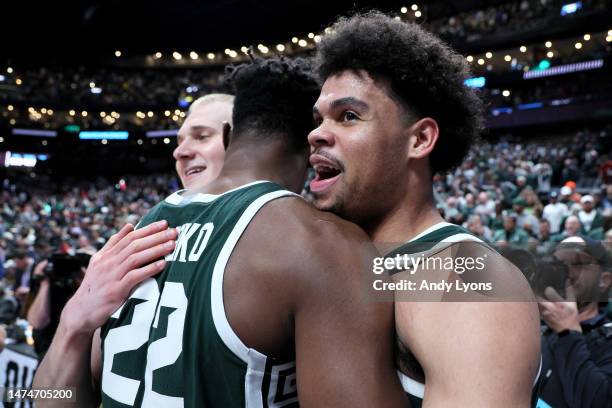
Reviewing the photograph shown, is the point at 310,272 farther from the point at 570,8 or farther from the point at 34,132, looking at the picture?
the point at 34,132

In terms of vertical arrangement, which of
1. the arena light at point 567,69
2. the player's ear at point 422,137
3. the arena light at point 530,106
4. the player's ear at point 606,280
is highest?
the arena light at point 567,69

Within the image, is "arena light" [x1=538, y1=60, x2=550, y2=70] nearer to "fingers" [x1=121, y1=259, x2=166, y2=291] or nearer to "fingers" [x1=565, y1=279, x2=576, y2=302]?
"fingers" [x1=565, y1=279, x2=576, y2=302]

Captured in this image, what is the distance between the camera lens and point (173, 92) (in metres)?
36.5

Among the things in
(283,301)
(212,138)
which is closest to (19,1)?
(212,138)

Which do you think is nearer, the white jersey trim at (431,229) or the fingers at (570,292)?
the white jersey trim at (431,229)

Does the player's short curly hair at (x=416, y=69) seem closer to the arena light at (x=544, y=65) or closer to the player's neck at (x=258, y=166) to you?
the player's neck at (x=258, y=166)

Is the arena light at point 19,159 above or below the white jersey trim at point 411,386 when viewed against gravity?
above

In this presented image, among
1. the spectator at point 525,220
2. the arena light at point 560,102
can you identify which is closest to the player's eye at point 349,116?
the spectator at point 525,220

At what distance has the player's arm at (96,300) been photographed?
155 cm

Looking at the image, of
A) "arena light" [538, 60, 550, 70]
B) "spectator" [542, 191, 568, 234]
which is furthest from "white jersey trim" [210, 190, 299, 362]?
"arena light" [538, 60, 550, 70]

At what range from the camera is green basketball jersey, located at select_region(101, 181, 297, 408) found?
1.28 meters

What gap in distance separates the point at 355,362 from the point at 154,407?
0.55m

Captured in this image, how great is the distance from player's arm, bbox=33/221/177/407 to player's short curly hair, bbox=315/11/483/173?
802 mm

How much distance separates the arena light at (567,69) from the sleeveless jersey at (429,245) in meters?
25.1
